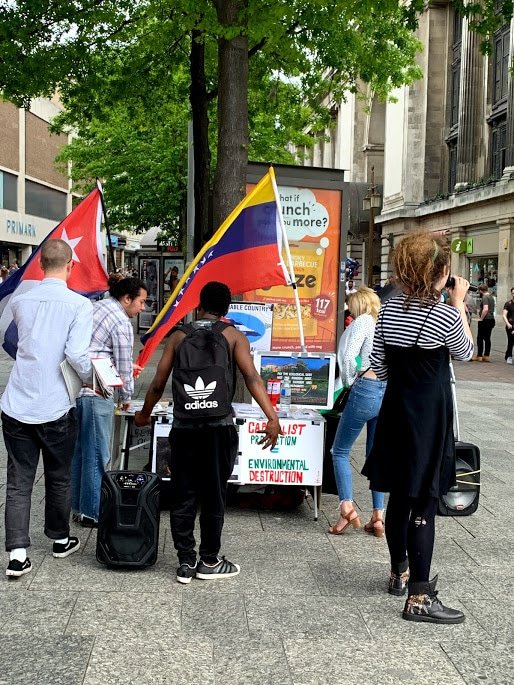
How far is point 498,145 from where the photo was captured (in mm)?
38438

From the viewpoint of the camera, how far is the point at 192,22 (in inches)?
399

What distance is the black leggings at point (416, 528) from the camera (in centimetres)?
490

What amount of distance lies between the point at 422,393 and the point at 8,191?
1973 inches

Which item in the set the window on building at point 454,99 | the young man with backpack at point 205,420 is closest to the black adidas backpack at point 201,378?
the young man with backpack at point 205,420

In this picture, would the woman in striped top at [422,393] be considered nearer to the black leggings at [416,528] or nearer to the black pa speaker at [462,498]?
the black leggings at [416,528]

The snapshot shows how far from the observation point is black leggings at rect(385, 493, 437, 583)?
490 cm

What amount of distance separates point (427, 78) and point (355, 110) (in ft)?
42.4

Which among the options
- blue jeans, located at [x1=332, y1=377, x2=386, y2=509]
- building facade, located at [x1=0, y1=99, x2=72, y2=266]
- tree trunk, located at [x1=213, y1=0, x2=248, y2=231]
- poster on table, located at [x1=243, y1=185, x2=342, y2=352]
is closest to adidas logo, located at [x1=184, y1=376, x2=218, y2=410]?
blue jeans, located at [x1=332, y1=377, x2=386, y2=509]

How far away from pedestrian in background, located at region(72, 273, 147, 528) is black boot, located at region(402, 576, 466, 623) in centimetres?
243

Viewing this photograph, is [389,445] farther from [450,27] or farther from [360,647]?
[450,27]

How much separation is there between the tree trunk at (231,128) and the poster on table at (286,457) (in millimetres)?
2933

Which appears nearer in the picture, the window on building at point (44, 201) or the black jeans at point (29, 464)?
the black jeans at point (29, 464)

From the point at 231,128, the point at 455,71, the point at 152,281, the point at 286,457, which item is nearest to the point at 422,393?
the point at 286,457

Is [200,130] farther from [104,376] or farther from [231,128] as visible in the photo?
[104,376]
